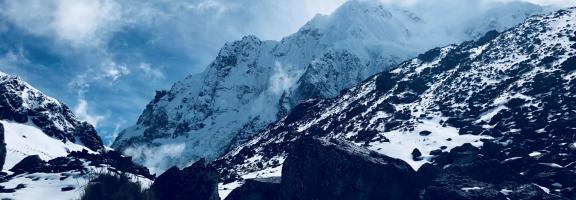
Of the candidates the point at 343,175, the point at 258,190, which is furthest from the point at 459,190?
the point at 258,190

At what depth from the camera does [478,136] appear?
191 meters

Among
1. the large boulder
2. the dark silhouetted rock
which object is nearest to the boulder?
the large boulder

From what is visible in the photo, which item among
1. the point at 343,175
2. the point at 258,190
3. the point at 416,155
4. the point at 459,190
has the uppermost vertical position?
the point at 416,155

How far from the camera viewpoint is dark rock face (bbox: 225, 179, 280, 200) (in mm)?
174375

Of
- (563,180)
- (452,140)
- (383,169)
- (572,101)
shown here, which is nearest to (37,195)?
(383,169)

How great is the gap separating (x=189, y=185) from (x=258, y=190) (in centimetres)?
1389

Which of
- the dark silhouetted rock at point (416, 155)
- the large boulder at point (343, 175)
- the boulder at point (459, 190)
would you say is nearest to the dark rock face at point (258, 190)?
the large boulder at point (343, 175)

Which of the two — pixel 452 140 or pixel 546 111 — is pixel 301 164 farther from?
pixel 546 111

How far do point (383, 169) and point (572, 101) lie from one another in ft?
185

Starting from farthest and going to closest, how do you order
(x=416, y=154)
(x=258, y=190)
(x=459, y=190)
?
(x=416, y=154)
(x=258, y=190)
(x=459, y=190)

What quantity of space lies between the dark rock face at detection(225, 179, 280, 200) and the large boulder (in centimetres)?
482

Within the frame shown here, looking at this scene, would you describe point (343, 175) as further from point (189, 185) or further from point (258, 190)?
point (189, 185)

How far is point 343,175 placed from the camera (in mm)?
165250

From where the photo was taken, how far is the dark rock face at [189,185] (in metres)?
170
